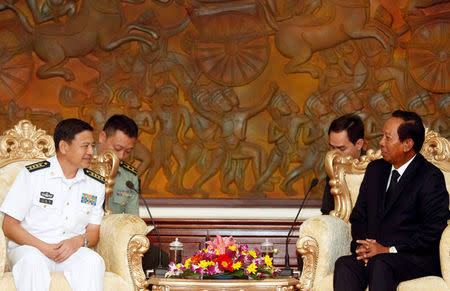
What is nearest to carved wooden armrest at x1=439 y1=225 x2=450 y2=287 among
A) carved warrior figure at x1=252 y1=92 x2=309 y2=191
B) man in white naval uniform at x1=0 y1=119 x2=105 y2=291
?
man in white naval uniform at x1=0 y1=119 x2=105 y2=291

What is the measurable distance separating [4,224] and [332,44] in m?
3.77

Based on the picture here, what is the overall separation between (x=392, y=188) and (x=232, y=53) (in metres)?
2.89

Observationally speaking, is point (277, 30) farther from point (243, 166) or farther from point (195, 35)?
point (243, 166)

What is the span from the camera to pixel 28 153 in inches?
164

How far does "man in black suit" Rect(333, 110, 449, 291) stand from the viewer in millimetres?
3523

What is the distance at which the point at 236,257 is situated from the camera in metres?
3.61

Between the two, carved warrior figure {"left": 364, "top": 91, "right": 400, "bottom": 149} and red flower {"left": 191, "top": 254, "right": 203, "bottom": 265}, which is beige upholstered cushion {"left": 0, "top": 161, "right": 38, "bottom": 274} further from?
carved warrior figure {"left": 364, "top": 91, "right": 400, "bottom": 149}

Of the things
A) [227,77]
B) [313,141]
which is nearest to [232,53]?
[227,77]

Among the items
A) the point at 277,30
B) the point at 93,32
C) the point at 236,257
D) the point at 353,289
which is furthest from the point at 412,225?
the point at 93,32

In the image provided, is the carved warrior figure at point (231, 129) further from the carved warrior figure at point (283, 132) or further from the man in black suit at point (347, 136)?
the man in black suit at point (347, 136)

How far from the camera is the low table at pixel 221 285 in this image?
3.42 metres

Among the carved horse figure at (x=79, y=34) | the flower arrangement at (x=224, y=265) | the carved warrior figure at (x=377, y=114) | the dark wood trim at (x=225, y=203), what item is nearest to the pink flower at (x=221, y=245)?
the flower arrangement at (x=224, y=265)

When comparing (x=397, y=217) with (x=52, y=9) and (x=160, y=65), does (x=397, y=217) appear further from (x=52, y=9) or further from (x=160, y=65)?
(x=52, y=9)

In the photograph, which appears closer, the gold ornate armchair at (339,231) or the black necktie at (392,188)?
the gold ornate armchair at (339,231)
